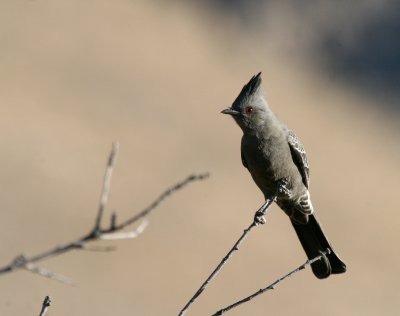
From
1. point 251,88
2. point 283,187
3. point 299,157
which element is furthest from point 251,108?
point 283,187

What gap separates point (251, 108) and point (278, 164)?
65cm

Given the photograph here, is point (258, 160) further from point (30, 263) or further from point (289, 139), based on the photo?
point (30, 263)

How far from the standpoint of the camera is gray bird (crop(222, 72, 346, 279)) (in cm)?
734

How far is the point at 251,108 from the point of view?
7.63 meters

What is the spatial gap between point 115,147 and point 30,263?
39cm

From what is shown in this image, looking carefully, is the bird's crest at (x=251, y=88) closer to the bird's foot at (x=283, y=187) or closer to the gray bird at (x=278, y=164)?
the gray bird at (x=278, y=164)

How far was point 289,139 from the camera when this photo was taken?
7.59m

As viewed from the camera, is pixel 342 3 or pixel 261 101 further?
pixel 342 3

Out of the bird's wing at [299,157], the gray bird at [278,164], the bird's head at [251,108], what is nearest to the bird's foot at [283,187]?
the gray bird at [278,164]

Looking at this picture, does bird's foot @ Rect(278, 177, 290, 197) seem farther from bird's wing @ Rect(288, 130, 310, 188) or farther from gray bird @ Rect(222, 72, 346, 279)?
bird's wing @ Rect(288, 130, 310, 188)

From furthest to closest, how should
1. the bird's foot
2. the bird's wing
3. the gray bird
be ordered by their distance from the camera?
1. the bird's wing
2. the gray bird
3. the bird's foot

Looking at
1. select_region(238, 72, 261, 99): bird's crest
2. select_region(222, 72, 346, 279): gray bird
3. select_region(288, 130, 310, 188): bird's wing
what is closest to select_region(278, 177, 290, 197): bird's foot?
select_region(222, 72, 346, 279): gray bird

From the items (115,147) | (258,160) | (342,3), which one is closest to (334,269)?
(258,160)

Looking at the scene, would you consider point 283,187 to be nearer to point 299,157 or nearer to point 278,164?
point 278,164
